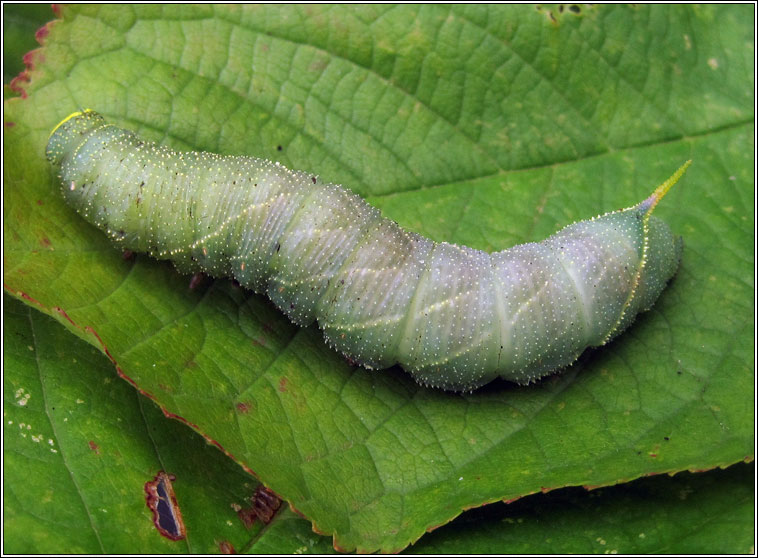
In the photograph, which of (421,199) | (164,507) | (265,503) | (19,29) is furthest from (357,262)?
(19,29)

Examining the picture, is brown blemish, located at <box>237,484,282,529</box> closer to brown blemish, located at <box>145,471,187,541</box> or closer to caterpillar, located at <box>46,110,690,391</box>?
brown blemish, located at <box>145,471,187,541</box>

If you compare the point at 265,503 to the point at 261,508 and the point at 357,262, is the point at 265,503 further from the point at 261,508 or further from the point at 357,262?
the point at 357,262

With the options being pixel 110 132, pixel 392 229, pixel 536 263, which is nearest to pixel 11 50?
pixel 110 132

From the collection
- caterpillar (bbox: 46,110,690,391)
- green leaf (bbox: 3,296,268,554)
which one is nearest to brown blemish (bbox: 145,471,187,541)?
green leaf (bbox: 3,296,268,554)

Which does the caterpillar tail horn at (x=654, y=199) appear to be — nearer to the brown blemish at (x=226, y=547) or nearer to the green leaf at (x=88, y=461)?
the green leaf at (x=88, y=461)

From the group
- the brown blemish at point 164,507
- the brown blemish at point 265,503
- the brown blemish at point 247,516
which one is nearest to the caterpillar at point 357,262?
the brown blemish at point 265,503

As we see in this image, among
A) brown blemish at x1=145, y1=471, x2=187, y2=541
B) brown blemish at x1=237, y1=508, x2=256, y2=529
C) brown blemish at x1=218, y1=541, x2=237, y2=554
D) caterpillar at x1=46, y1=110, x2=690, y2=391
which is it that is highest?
caterpillar at x1=46, y1=110, x2=690, y2=391
